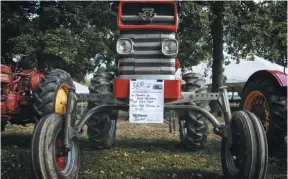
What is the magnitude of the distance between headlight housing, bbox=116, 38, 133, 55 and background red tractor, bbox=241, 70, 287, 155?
2.53m

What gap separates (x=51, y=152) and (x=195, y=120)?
3.21 metres

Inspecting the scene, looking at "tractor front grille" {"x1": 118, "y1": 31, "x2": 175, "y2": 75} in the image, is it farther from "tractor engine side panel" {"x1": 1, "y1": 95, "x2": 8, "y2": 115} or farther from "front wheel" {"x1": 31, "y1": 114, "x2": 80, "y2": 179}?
"tractor engine side panel" {"x1": 1, "y1": 95, "x2": 8, "y2": 115}

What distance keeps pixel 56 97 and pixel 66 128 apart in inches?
67.0

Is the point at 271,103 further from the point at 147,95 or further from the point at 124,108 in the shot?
the point at 124,108

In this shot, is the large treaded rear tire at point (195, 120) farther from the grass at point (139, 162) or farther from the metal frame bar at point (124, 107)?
the metal frame bar at point (124, 107)

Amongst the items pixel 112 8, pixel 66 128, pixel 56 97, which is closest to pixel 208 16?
pixel 112 8

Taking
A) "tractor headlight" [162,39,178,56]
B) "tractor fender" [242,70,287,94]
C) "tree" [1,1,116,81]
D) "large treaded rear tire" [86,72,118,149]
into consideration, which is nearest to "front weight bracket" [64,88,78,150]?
"tractor headlight" [162,39,178,56]

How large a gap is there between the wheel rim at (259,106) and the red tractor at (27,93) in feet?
10.1

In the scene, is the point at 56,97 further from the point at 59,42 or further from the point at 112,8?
the point at 112,8

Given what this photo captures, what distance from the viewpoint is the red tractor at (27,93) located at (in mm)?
7027

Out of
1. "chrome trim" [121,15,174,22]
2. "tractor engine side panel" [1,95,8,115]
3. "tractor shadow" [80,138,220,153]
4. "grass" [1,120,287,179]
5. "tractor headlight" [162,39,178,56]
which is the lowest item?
"tractor shadow" [80,138,220,153]

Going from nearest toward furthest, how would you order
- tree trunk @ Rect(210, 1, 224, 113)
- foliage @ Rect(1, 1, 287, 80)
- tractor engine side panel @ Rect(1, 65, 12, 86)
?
1. tractor engine side panel @ Rect(1, 65, 12, 86)
2. foliage @ Rect(1, 1, 287, 80)
3. tree trunk @ Rect(210, 1, 224, 113)

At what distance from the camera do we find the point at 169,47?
5.09 metres

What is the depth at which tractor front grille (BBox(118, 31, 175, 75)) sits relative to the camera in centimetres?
509
